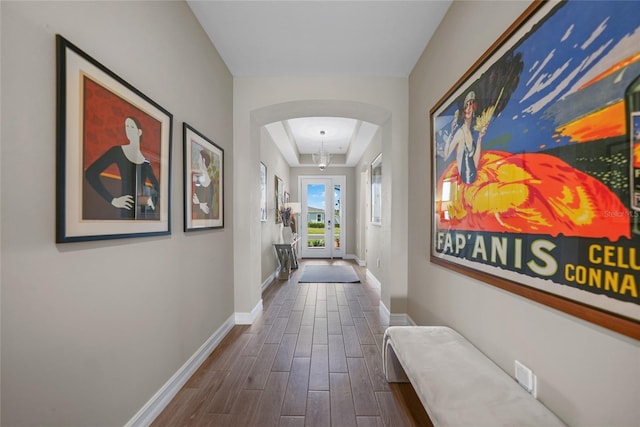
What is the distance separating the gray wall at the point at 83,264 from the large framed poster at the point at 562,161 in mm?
1907

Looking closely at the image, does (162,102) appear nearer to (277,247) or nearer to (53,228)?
(53,228)

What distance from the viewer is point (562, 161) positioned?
3.35 ft

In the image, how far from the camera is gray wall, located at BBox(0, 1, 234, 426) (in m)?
0.90

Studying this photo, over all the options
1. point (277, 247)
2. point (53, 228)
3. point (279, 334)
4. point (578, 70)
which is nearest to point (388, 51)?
point (578, 70)

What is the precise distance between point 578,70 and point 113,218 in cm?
199

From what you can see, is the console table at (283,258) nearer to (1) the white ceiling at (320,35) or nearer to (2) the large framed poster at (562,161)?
(1) the white ceiling at (320,35)

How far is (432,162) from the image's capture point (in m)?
2.27

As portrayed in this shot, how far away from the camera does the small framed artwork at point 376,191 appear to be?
4.70 meters

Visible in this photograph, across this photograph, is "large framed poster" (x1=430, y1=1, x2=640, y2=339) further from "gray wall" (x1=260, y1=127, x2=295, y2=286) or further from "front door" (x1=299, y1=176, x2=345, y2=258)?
"front door" (x1=299, y1=176, x2=345, y2=258)

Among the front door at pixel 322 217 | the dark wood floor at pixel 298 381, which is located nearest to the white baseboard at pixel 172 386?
the dark wood floor at pixel 298 381

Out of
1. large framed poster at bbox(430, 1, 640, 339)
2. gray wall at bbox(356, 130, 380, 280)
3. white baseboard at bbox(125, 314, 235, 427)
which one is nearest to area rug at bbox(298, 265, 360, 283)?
gray wall at bbox(356, 130, 380, 280)

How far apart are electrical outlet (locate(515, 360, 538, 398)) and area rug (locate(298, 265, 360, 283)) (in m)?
3.76

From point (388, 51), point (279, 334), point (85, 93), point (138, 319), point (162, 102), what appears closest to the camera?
point (85, 93)

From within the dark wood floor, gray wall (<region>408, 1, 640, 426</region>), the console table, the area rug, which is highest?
gray wall (<region>408, 1, 640, 426</region>)
